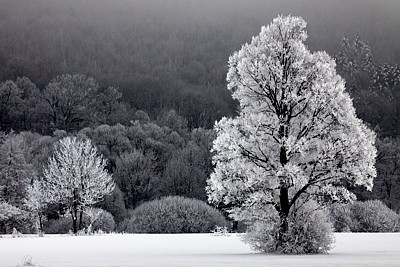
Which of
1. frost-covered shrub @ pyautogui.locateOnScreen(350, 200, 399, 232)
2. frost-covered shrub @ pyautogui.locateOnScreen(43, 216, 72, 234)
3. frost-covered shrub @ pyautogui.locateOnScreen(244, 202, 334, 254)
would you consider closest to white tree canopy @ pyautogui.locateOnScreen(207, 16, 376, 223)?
frost-covered shrub @ pyautogui.locateOnScreen(244, 202, 334, 254)

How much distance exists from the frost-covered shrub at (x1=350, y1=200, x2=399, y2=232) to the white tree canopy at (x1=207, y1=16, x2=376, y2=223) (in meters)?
47.5

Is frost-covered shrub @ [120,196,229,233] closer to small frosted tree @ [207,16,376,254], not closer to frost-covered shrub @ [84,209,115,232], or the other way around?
frost-covered shrub @ [84,209,115,232]

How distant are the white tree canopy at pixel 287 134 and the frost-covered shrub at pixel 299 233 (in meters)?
0.80

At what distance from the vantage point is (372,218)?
73.6 meters

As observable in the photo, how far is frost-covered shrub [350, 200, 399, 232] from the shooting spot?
238 feet

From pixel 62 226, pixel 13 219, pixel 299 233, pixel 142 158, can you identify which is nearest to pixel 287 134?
pixel 299 233

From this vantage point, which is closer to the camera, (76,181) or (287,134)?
(287,134)

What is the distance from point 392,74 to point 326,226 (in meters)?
114

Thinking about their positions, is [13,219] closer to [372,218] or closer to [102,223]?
[102,223]

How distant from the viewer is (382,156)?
102750 millimetres

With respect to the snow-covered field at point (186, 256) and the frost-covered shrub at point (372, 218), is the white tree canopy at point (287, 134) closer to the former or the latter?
the snow-covered field at point (186, 256)

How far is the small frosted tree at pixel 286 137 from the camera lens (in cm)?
2691

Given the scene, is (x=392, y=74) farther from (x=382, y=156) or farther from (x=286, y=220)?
(x=286, y=220)

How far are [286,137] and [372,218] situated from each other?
1971 inches
